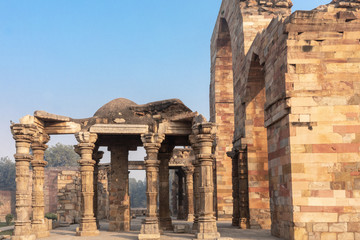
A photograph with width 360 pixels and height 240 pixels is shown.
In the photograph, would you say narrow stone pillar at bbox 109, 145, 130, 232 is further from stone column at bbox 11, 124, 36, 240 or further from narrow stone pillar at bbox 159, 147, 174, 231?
stone column at bbox 11, 124, 36, 240

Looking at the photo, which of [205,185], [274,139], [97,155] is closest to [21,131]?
[97,155]

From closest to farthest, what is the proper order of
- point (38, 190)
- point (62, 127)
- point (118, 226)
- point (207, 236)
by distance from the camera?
point (207, 236), point (38, 190), point (62, 127), point (118, 226)

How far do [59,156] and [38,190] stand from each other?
53.9m

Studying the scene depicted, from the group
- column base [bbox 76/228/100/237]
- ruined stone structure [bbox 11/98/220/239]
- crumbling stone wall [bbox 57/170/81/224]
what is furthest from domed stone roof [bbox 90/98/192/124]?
crumbling stone wall [bbox 57/170/81/224]

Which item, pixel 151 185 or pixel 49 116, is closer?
pixel 151 185

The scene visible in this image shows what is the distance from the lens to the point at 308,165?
9.56 metres

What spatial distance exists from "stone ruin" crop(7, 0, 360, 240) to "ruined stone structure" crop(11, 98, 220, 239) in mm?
29

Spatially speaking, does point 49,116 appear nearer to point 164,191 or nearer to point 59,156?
point 164,191

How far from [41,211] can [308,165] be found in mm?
7843

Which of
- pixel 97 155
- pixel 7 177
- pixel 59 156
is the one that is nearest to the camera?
pixel 97 155

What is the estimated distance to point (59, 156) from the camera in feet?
211

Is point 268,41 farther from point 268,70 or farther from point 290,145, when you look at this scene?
point 290,145

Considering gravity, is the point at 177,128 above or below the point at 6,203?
above

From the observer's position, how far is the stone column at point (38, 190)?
1226cm
